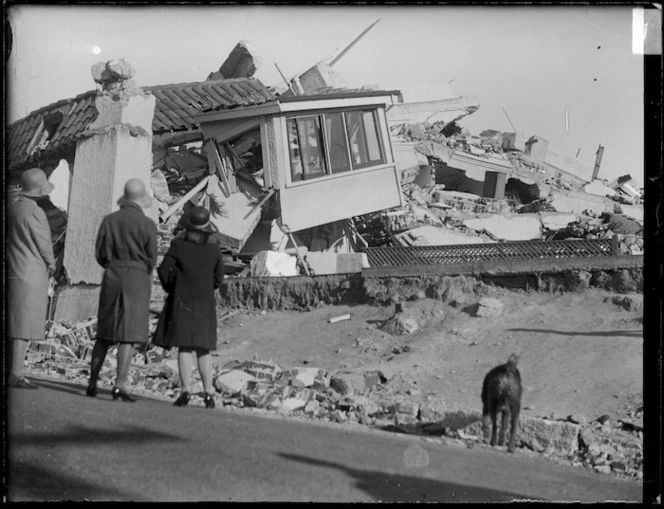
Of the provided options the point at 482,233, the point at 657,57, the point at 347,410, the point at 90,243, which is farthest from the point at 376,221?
the point at 657,57

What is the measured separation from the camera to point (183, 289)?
291 inches

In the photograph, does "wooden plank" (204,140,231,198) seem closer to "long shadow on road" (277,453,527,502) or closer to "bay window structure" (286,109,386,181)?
"bay window structure" (286,109,386,181)

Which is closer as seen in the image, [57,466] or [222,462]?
[57,466]

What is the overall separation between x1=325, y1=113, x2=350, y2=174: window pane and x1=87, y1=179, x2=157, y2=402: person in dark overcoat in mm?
9963

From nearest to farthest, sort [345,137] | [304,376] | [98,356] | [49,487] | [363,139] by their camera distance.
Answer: [49,487] → [98,356] → [304,376] → [345,137] → [363,139]

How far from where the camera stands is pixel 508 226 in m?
21.6

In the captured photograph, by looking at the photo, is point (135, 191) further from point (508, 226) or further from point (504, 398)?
point (508, 226)

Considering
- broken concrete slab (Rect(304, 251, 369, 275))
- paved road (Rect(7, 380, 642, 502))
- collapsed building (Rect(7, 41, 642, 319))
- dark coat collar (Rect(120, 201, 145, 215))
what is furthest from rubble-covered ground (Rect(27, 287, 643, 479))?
broken concrete slab (Rect(304, 251, 369, 275))

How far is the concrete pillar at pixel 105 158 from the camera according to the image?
34.6ft

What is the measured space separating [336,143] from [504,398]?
971 centimetres

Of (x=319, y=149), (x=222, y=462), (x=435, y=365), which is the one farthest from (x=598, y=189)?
(x=222, y=462)

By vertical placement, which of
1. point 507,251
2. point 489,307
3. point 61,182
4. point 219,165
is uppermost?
point 219,165

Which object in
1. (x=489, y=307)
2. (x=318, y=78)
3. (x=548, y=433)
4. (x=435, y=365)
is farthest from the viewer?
(x=318, y=78)

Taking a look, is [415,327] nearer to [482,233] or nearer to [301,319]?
[301,319]
